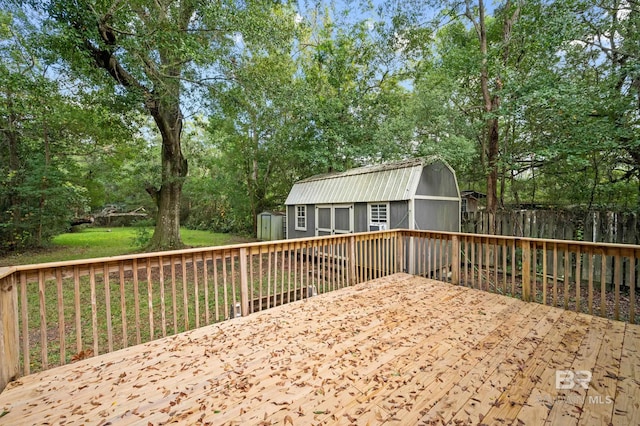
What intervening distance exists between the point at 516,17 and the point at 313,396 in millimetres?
10288

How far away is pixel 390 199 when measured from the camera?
6887 mm

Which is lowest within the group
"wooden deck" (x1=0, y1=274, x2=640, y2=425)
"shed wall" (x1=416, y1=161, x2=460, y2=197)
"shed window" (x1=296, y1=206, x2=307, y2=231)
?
"wooden deck" (x1=0, y1=274, x2=640, y2=425)

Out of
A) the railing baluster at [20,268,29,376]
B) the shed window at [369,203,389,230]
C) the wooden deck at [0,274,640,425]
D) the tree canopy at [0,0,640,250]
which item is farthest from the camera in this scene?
the shed window at [369,203,389,230]

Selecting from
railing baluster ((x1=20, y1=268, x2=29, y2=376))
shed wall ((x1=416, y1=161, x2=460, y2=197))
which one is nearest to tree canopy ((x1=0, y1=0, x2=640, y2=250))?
shed wall ((x1=416, y1=161, x2=460, y2=197))

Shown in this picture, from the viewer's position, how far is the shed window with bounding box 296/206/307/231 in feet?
32.8

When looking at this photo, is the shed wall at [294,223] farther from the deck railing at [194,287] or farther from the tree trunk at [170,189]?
the tree trunk at [170,189]

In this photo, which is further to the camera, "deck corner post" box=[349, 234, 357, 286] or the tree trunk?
the tree trunk

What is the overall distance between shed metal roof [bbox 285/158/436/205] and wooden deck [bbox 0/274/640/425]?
396 centimetres

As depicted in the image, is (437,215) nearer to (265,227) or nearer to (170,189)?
(265,227)

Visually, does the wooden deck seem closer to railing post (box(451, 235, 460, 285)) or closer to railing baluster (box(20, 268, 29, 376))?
railing baluster (box(20, 268, 29, 376))

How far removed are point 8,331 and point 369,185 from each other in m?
7.02

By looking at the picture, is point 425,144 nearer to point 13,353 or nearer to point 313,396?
point 313,396

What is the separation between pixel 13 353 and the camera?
82.7 inches

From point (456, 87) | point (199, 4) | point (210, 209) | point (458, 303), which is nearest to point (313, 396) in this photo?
point (458, 303)
